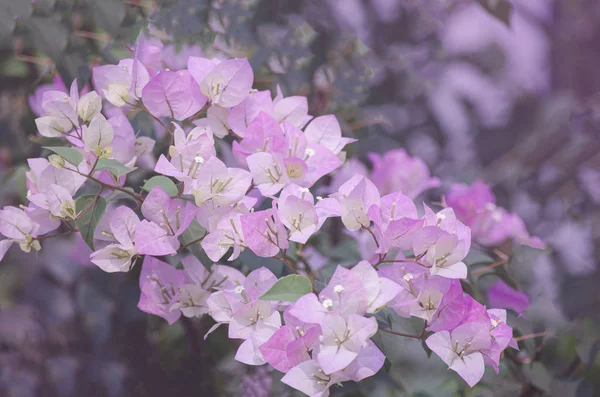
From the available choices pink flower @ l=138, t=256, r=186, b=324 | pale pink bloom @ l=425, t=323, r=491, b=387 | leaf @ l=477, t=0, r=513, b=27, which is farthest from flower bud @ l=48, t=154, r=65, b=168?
leaf @ l=477, t=0, r=513, b=27

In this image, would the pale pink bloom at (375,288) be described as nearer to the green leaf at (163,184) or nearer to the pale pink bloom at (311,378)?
the pale pink bloom at (311,378)

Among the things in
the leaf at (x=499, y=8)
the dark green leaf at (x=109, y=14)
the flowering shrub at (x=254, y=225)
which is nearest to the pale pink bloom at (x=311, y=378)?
the flowering shrub at (x=254, y=225)

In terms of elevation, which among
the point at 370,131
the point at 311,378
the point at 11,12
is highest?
the point at 11,12

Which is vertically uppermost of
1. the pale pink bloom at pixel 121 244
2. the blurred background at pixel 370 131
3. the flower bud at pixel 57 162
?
the flower bud at pixel 57 162

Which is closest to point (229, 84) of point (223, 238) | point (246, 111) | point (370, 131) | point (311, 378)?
point (246, 111)

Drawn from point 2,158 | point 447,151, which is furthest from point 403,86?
point 2,158

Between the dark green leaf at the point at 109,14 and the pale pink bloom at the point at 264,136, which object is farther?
the dark green leaf at the point at 109,14

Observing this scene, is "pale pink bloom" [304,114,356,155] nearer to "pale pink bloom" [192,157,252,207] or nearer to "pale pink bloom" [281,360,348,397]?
"pale pink bloom" [192,157,252,207]

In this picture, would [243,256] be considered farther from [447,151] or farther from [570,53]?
[570,53]

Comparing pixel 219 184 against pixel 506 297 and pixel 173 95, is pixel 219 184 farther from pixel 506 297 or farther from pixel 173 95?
pixel 506 297
